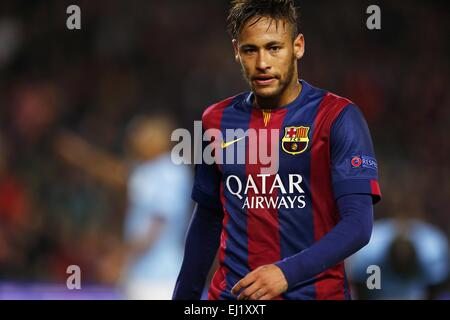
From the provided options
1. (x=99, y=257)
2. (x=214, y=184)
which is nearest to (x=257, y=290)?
(x=214, y=184)

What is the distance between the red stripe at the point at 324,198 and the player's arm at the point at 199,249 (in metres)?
0.47

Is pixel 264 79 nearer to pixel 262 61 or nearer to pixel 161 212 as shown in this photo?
pixel 262 61

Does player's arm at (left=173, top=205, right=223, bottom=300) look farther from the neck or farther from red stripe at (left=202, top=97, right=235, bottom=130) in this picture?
the neck

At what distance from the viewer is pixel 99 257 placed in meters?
8.57

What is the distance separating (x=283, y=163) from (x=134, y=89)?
680 centimetres

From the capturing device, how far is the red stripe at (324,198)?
3289 millimetres

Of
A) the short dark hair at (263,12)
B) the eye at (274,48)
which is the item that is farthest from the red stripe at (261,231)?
the short dark hair at (263,12)

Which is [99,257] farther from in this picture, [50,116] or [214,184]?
[214,184]

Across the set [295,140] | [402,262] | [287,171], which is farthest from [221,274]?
[402,262]

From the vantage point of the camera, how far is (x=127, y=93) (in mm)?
10016

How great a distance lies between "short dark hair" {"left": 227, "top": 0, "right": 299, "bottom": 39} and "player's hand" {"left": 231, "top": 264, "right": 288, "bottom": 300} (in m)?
0.95

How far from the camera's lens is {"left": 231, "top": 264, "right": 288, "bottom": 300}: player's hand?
2.88 meters

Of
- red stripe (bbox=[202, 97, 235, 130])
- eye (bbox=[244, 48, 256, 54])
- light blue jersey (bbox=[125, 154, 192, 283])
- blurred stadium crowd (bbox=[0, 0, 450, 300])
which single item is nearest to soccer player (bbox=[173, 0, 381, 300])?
eye (bbox=[244, 48, 256, 54])

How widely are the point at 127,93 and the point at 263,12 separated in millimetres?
6765
